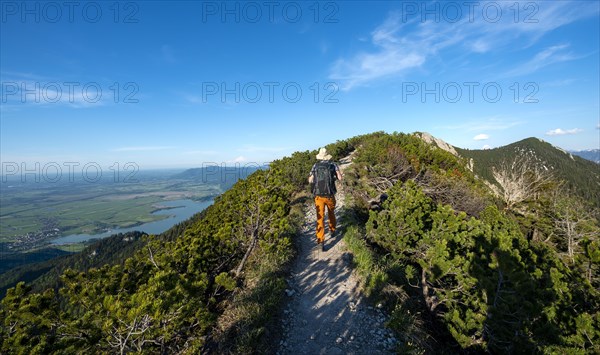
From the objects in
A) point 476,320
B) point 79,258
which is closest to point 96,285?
point 476,320

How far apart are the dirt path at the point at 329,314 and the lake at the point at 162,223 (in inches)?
4286

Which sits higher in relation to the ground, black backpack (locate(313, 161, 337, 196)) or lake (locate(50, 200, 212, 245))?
black backpack (locate(313, 161, 337, 196))

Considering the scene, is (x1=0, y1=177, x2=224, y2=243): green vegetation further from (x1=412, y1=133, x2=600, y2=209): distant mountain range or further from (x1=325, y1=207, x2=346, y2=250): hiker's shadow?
(x1=412, y1=133, x2=600, y2=209): distant mountain range

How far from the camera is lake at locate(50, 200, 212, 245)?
109 metres

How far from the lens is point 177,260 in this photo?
15.6 ft

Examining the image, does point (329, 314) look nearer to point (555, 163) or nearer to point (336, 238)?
point (336, 238)

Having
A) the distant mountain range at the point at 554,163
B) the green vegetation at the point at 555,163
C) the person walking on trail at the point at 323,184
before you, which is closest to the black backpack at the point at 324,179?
Result: the person walking on trail at the point at 323,184

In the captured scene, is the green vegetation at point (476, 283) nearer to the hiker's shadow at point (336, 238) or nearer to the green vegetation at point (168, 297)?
the hiker's shadow at point (336, 238)

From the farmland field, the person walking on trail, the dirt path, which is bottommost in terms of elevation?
the farmland field

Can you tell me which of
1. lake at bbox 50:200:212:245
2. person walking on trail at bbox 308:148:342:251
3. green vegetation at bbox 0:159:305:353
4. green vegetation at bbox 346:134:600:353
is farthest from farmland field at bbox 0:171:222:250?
green vegetation at bbox 346:134:600:353

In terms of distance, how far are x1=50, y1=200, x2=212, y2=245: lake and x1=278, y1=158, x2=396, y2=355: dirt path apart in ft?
357

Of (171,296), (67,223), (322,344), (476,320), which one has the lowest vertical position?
(67,223)

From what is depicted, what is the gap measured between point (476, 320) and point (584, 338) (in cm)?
148

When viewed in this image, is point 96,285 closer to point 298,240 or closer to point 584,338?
point 298,240
